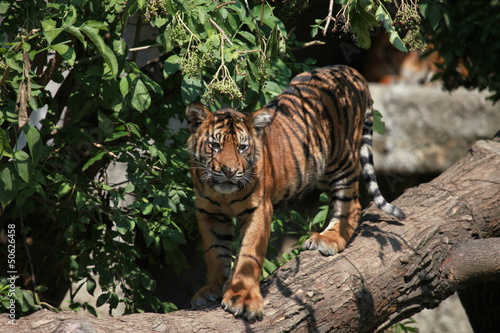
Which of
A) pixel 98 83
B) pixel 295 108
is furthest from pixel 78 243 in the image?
pixel 295 108

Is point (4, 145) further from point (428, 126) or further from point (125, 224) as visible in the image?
point (428, 126)

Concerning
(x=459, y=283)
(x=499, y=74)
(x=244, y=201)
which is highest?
(x=499, y=74)

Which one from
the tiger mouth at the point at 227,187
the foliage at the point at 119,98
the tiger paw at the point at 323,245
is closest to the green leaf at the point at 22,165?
the foliage at the point at 119,98

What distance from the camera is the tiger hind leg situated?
3123 mm

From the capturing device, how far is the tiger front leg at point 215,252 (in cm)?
304

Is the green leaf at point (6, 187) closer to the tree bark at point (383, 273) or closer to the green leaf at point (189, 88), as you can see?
the tree bark at point (383, 273)

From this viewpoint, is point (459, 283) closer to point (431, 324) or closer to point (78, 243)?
point (78, 243)

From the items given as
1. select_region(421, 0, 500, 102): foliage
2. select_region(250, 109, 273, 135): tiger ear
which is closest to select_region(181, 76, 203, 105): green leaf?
select_region(250, 109, 273, 135): tiger ear

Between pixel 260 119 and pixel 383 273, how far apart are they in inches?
37.2

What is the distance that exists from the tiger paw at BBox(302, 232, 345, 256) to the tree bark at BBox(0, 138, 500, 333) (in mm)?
42

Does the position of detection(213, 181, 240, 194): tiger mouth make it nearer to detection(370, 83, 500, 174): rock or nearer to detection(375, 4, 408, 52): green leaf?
detection(375, 4, 408, 52): green leaf

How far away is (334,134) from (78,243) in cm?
159

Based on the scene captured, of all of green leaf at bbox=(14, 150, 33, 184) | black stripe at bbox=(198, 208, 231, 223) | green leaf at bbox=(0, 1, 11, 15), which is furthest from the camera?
black stripe at bbox=(198, 208, 231, 223)

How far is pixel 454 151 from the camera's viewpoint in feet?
17.0
